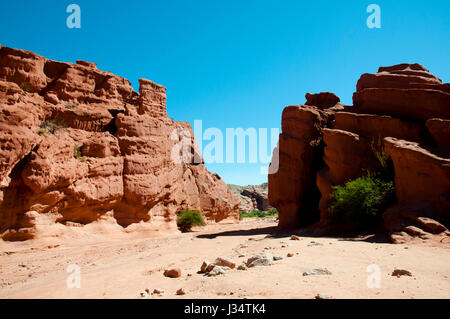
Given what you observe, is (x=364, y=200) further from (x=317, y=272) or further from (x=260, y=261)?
(x=317, y=272)

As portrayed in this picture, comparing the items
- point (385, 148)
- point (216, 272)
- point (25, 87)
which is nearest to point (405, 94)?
point (385, 148)

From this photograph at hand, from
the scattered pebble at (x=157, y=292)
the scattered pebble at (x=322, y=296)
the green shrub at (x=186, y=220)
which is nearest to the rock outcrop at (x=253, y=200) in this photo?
the green shrub at (x=186, y=220)

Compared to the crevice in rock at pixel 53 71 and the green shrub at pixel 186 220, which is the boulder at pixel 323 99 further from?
the crevice in rock at pixel 53 71

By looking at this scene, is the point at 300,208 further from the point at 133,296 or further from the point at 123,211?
the point at 133,296

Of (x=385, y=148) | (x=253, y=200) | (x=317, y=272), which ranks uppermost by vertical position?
(x=385, y=148)

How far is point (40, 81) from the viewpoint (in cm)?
1788

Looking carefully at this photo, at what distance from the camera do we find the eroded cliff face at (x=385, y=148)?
11.4m

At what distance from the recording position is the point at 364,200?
44.6 ft

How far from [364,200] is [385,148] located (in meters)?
2.73

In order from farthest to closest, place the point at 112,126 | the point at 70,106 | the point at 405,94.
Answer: the point at 112,126, the point at 70,106, the point at 405,94

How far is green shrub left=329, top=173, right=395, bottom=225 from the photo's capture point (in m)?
13.6

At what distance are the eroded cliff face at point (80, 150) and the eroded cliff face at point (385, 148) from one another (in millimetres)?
9094
